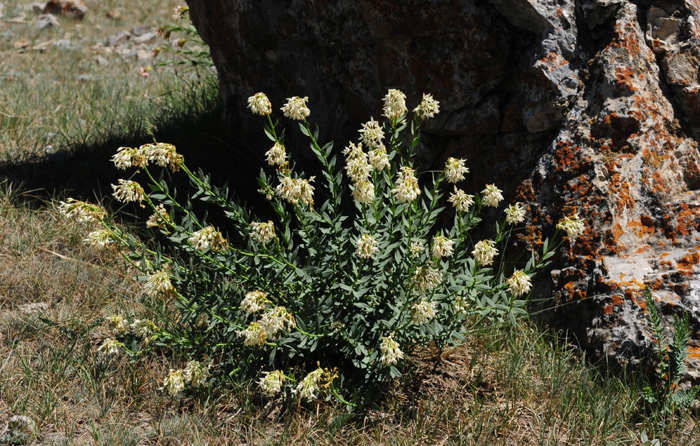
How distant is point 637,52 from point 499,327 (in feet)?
4.81

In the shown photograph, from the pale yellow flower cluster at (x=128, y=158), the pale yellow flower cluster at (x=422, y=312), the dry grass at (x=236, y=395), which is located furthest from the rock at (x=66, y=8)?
the pale yellow flower cluster at (x=422, y=312)

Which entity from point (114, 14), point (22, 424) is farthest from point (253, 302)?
point (114, 14)

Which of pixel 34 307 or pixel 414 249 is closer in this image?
pixel 414 249

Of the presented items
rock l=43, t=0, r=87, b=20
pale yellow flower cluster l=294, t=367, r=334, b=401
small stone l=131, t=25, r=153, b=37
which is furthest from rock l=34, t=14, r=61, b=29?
pale yellow flower cluster l=294, t=367, r=334, b=401

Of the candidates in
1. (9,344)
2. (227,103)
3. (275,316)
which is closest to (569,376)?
(275,316)

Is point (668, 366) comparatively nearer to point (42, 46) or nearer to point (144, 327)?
point (144, 327)

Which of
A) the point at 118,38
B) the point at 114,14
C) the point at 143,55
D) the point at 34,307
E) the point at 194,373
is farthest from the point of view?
the point at 114,14

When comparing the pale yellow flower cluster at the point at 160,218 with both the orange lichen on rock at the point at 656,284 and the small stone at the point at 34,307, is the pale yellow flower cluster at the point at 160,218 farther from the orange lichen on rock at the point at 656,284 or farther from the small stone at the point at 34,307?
the orange lichen on rock at the point at 656,284

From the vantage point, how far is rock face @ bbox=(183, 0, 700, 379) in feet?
10.4

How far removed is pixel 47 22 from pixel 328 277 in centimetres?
739

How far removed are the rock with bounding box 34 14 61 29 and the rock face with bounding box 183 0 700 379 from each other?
20.2 ft

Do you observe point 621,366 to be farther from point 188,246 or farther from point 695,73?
point 188,246

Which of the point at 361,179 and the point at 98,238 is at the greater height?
the point at 361,179

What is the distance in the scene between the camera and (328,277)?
9.40ft
